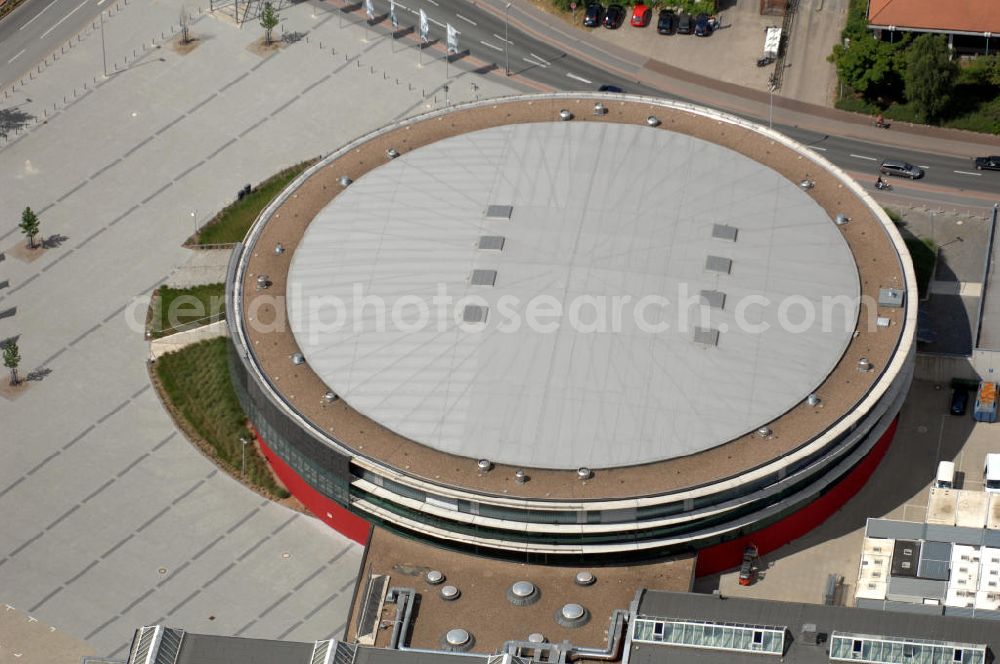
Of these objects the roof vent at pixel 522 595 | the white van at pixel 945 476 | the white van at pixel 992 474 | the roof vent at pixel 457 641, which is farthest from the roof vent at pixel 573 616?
the white van at pixel 992 474

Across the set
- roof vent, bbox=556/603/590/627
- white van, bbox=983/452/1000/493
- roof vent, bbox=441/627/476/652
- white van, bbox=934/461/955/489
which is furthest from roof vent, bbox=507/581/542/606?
white van, bbox=983/452/1000/493

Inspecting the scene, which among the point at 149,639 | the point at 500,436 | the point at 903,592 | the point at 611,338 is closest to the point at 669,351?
the point at 611,338

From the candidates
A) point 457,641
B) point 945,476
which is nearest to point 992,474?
point 945,476

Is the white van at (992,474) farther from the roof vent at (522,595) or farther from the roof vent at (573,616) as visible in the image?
the roof vent at (522,595)

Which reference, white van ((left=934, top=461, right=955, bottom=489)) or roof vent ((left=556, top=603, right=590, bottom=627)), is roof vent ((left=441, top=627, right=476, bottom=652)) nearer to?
roof vent ((left=556, top=603, right=590, bottom=627))

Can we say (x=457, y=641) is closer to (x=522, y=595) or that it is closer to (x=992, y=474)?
(x=522, y=595)
